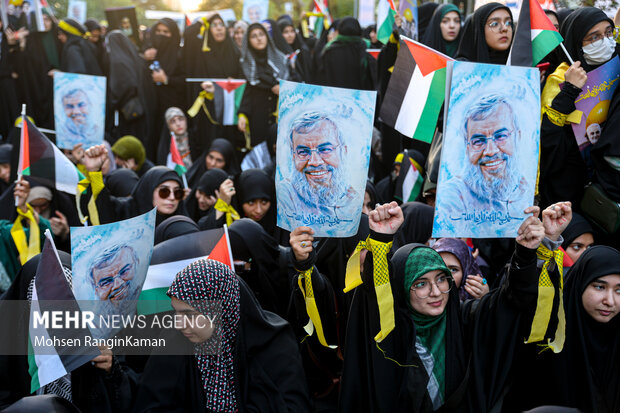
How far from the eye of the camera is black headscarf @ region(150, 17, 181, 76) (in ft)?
26.5

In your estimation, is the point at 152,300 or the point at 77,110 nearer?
the point at 152,300

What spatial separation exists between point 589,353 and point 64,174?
3.50 metres

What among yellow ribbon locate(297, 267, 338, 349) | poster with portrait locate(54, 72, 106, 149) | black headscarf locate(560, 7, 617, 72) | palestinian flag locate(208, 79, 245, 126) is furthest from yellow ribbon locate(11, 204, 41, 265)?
black headscarf locate(560, 7, 617, 72)

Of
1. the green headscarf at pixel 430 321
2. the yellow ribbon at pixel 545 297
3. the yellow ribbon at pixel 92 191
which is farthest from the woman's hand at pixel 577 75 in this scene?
the yellow ribbon at pixel 92 191

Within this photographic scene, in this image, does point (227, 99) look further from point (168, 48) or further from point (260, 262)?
point (260, 262)

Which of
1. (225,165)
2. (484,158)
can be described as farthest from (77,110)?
(484,158)

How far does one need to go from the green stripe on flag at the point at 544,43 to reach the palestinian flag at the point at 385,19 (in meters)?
2.32

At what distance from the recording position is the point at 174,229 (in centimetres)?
407

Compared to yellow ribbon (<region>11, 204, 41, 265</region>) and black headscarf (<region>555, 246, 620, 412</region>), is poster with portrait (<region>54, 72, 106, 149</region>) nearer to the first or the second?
yellow ribbon (<region>11, 204, 41, 265</region>)

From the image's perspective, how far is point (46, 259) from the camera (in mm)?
2816

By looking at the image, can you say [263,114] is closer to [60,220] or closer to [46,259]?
[60,220]

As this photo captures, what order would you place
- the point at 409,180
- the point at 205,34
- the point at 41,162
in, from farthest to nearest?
the point at 205,34, the point at 409,180, the point at 41,162

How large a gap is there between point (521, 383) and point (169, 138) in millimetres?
5209

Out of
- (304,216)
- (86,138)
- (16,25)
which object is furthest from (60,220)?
(16,25)
